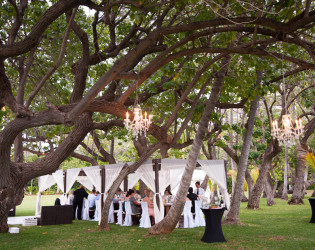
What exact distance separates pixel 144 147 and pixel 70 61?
5.39m

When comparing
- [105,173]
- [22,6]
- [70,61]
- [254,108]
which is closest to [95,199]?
[105,173]

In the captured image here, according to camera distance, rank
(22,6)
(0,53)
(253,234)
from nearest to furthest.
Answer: (0,53)
(22,6)
(253,234)

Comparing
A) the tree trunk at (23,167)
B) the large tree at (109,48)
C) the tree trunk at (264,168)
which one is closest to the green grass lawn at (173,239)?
the tree trunk at (23,167)

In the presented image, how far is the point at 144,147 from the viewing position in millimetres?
14469

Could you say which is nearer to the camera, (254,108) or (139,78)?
(139,78)

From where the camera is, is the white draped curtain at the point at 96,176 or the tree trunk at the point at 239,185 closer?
the tree trunk at the point at 239,185

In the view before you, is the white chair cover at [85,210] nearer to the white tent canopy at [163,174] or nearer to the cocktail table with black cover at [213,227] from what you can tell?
the white tent canopy at [163,174]

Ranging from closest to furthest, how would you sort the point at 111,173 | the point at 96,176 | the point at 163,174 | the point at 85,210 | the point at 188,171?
the point at 188,171
the point at 163,174
the point at 111,173
the point at 96,176
the point at 85,210

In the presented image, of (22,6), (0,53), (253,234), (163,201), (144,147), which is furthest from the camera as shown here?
(144,147)

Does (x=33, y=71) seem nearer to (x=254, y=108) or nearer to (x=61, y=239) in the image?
(x=61, y=239)

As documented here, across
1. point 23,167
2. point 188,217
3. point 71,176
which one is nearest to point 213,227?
point 188,217

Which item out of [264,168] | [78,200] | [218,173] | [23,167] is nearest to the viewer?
[23,167]

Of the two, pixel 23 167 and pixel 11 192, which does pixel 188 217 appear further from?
pixel 11 192

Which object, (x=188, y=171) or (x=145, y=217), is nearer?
(x=188, y=171)
